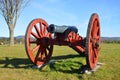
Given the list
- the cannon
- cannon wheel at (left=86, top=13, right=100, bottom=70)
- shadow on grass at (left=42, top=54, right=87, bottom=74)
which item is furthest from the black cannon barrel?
shadow on grass at (left=42, top=54, right=87, bottom=74)

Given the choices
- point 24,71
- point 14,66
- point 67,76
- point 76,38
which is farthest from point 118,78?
point 14,66

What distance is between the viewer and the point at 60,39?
11516 mm

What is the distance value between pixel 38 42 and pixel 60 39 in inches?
41.2

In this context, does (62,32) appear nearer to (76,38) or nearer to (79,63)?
(76,38)

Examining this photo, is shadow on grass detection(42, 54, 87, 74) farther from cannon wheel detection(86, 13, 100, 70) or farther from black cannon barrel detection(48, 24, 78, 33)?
black cannon barrel detection(48, 24, 78, 33)

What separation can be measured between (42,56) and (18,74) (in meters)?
2.03

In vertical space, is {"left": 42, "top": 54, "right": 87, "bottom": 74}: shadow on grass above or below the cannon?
below

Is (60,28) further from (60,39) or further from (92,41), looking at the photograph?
(92,41)

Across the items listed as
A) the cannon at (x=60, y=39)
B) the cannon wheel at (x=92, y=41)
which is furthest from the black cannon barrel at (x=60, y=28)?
the cannon wheel at (x=92, y=41)

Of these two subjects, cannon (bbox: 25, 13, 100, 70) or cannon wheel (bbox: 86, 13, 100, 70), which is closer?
cannon wheel (bbox: 86, 13, 100, 70)

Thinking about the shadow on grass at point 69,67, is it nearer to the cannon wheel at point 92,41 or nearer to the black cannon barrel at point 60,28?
the cannon wheel at point 92,41

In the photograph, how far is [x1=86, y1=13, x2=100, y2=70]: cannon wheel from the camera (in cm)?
990

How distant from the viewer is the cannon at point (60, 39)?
A: 10773 mm

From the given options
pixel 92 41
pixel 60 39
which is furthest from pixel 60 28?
pixel 92 41
